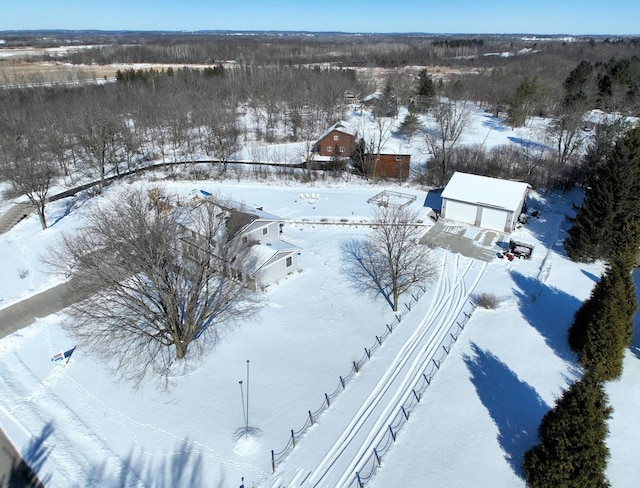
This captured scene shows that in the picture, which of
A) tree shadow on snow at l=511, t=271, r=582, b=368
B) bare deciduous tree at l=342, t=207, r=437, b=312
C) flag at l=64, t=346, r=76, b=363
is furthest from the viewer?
bare deciduous tree at l=342, t=207, r=437, b=312

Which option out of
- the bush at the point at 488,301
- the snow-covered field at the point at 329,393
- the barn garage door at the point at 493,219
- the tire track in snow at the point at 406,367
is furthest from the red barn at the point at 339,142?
the bush at the point at 488,301

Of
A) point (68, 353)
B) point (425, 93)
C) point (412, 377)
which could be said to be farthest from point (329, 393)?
Answer: point (425, 93)

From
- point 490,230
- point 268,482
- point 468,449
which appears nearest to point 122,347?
point 268,482

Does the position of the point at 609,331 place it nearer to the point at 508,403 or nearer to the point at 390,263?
the point at 508,403

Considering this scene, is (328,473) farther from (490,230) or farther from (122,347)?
(490,230)

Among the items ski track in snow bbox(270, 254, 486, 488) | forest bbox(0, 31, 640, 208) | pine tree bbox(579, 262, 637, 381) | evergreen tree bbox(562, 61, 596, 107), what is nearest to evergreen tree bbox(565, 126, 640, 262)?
ski track in snow bbox(270, 254, 486, 488)

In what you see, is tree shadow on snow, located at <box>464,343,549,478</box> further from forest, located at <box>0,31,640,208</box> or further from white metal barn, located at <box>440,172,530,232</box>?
forest, located at <box>0,31,640,208</box>
